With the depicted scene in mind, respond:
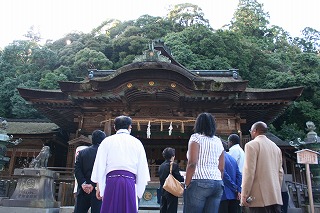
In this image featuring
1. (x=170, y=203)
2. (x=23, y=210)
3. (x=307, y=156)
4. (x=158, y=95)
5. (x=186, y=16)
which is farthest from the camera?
(x=186, y=16)

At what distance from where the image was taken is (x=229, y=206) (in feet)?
14.4

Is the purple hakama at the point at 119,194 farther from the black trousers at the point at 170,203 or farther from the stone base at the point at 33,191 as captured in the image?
the stone base at the point at 33,191

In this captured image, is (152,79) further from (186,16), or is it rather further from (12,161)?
(186,16)

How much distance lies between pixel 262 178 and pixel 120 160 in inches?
65.7

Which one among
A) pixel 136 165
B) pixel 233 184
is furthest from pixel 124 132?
pixel 233 184

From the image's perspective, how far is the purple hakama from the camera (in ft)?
10.2

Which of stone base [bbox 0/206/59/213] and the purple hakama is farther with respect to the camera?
stone base [bbox 0/206/59/213]

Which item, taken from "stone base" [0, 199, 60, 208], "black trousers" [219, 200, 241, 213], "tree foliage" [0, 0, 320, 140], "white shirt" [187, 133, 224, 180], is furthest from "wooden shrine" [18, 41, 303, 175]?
"tree foliage" [0, 0, 320, 140]

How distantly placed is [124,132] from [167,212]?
80.9 inches

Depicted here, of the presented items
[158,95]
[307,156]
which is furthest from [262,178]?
[158,95]

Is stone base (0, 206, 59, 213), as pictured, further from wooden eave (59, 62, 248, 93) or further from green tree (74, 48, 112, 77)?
green tree (74, 48, 112, 77)

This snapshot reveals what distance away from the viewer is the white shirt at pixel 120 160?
3252 millimetres

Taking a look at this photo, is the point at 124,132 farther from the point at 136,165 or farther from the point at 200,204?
the point at 200,204

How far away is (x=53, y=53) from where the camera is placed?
34.1 meters
